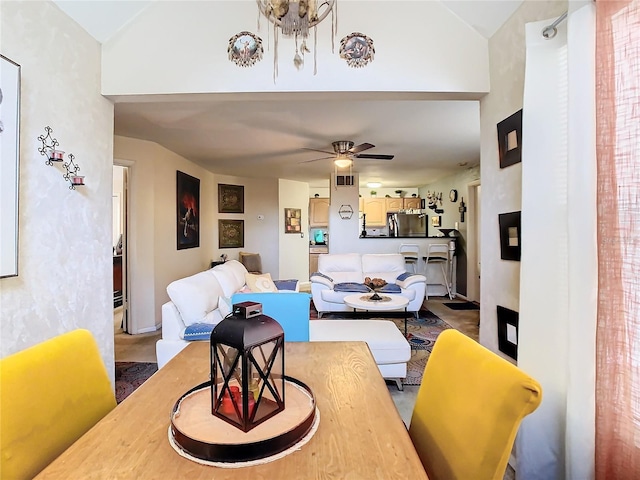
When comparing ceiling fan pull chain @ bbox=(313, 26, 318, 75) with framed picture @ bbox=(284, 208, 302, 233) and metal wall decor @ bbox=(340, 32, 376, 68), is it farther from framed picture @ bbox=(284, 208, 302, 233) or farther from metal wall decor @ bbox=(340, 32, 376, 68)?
framed picture @ bbox=(284, 208, 302, 233)

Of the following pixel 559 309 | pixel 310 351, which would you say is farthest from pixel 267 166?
pixel 559 309

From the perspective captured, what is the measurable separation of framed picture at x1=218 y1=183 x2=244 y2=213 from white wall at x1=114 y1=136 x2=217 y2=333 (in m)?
1.86

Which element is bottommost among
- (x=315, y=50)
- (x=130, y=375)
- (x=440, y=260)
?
(x=130, y=375)

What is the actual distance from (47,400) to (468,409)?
3.89 feet

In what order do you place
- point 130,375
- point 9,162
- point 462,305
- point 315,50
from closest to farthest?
point 9,162
point 315,50
point 130,375
point 462,305

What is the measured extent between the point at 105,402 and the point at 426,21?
255 cm

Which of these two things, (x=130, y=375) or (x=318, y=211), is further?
(x=318, y=211)

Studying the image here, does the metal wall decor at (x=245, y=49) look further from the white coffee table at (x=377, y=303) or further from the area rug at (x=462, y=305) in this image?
the area rug at (x=462, y=305)

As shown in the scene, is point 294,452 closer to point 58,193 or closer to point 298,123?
point 58,193

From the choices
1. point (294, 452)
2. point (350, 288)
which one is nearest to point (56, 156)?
point (294, 452)

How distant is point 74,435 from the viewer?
100cm

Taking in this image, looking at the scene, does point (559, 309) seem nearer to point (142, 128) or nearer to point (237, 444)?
point (237, 444)

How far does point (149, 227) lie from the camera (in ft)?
13.6

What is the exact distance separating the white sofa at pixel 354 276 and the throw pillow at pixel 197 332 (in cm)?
255
